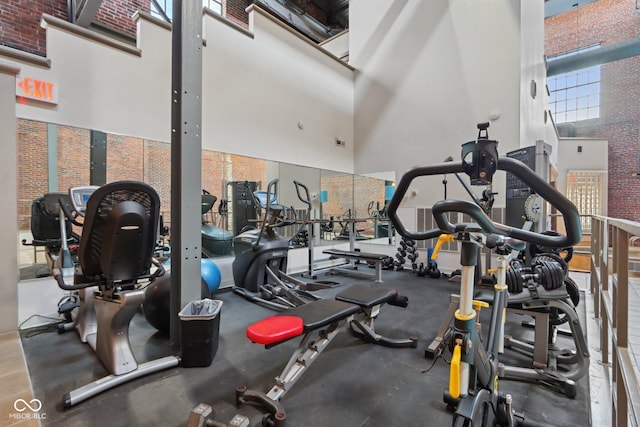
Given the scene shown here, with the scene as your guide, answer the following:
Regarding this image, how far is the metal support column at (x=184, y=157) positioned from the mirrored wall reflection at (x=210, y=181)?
1.34ft

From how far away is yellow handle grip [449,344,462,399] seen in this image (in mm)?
1033

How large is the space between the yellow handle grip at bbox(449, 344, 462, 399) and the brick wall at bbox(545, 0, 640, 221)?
39.9 ft

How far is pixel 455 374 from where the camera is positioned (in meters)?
1.04

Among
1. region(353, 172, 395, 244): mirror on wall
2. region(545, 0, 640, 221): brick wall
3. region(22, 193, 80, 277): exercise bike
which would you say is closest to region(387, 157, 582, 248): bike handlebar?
region(22, 193, 80, 277): exercise bike

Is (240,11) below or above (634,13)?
below

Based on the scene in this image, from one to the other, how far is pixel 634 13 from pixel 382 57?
9.73 metres

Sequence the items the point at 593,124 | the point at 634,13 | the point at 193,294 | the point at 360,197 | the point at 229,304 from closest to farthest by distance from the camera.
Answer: the point at 193,294 < the point at 229,304 < the point at 360,197 < the point at 634,13 < the point at 593,124

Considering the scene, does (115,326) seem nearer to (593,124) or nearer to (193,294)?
(193,294)

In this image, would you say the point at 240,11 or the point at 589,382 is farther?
the point at 240,11

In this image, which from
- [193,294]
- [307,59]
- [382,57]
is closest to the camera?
[193,294]

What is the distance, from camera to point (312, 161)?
20.0 feet

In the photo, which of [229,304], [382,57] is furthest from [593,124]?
[229,304]

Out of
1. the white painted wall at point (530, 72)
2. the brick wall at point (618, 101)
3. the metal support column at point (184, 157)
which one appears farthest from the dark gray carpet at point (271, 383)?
the brick wall at point (618, 101)

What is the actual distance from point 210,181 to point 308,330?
3455mm
